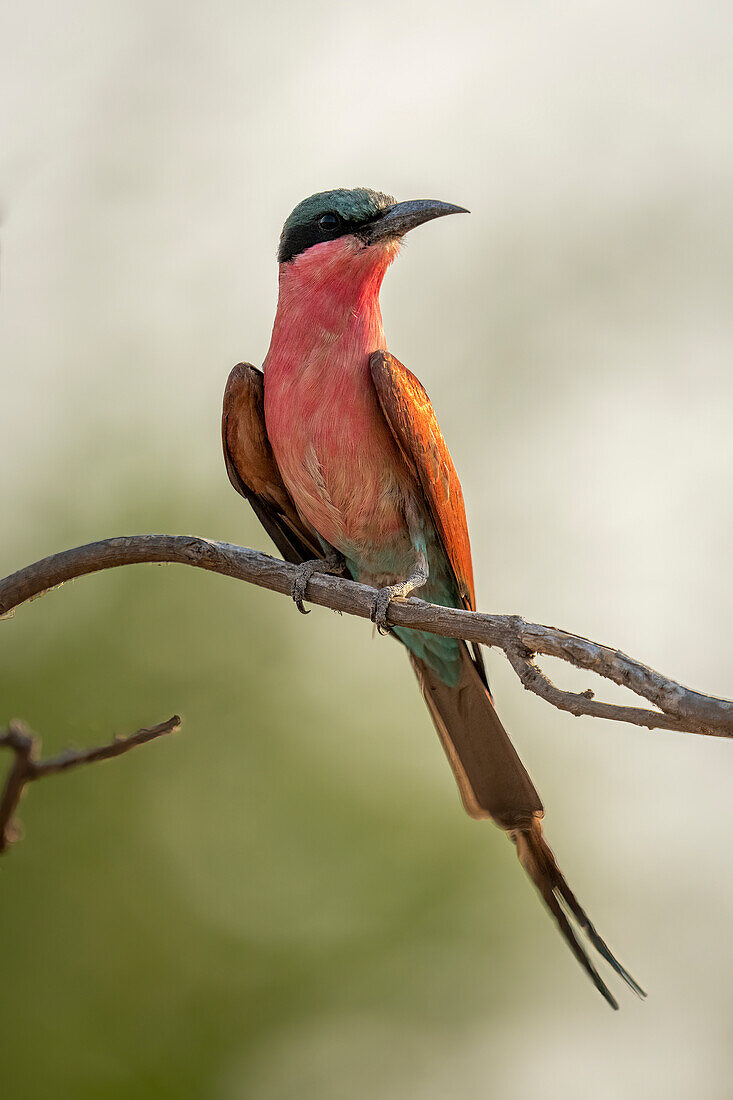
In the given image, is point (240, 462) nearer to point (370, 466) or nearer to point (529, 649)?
point (370, 466)

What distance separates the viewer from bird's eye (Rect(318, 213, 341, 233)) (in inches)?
115

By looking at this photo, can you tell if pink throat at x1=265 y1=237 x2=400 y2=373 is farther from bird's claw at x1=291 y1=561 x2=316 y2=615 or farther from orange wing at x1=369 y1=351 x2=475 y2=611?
bird's claw at x1=291 y1=561 x2=316 y2=615

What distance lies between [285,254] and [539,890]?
1.97m

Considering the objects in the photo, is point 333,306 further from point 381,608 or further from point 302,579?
point 381,608

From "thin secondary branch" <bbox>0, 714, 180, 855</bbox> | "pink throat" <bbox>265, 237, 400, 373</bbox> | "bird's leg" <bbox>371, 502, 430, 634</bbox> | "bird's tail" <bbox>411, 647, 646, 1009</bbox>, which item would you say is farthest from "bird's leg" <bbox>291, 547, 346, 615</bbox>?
"thin secondary branch" <bbox>0, 714, 180, 855</bbox>

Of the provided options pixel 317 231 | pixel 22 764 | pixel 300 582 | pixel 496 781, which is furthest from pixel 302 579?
pixel 22 764

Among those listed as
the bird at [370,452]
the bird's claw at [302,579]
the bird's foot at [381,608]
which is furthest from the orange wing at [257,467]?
the bird's foot at [381,608]

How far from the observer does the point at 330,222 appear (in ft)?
9.65

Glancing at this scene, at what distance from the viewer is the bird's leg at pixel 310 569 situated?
8.05ft

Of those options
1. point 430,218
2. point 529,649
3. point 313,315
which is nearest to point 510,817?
point 529,649

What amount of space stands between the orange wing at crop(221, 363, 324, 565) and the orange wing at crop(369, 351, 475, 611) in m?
0.39

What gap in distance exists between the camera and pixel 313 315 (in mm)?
2834

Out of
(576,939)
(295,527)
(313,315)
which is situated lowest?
(576,939)

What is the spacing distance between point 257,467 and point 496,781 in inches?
46.0
